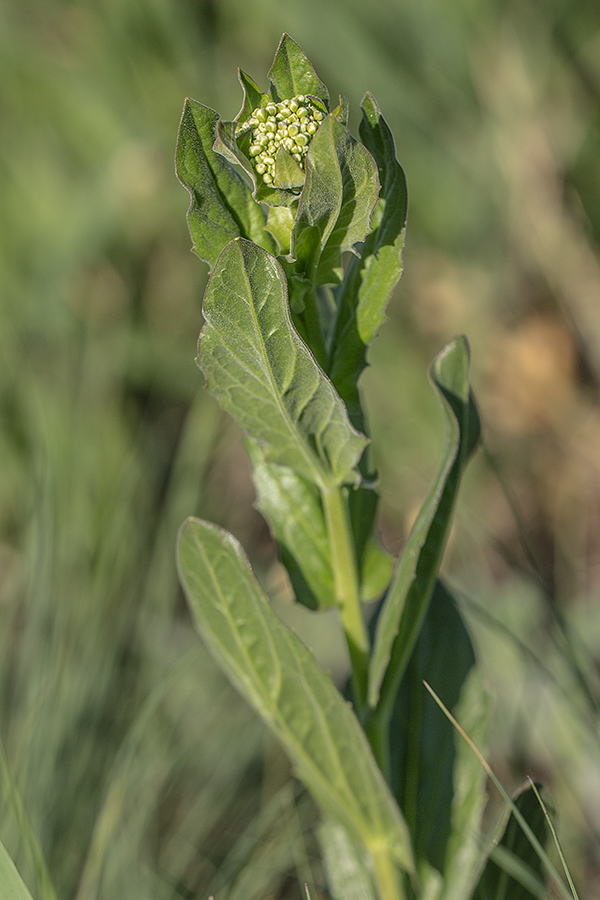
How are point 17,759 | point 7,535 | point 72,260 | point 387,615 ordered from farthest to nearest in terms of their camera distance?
1. point 72,260
2. point 7,535
3. point 17,759
4. point 387,615

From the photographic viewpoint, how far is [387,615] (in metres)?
0.77

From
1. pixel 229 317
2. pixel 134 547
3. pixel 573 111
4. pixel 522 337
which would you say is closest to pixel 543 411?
pixel 522 337

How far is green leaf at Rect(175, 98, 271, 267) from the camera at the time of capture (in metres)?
0.67

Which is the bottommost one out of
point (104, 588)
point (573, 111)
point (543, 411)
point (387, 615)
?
point (104, 588)

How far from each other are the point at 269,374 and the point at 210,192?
17 centimetres

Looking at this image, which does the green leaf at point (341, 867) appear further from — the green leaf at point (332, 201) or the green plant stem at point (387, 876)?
the green leaf at point (332, 201)

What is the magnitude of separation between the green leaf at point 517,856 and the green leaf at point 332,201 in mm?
567

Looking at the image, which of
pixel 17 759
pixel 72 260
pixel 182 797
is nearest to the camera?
pixel 17 759

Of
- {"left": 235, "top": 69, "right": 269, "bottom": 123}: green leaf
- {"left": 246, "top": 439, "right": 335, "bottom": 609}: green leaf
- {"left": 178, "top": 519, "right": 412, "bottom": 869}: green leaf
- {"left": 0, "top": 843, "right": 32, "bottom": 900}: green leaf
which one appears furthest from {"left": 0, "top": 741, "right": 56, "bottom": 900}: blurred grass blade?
{"left": 235, "top": 69, "right": 269, "bottom": 123}: green leaf

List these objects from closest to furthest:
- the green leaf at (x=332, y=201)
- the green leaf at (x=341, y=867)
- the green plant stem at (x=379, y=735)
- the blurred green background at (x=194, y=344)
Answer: the green leaf at (x=332, y=201), the green plant stem at (x=379, y=735), the green leaf at (x=341, y=867), the blurred green background at (x=194, y=344)

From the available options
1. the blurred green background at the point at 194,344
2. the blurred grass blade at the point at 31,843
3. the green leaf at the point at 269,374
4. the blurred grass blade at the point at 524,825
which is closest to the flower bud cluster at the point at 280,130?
the green leaf at the point at 269,374

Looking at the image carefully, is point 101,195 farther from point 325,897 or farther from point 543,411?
point 325,897

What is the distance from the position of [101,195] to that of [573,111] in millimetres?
1375

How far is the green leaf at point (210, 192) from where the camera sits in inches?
26.3
